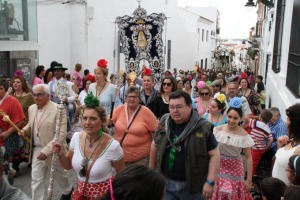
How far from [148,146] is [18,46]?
7.98m

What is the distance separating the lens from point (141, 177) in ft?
6.11

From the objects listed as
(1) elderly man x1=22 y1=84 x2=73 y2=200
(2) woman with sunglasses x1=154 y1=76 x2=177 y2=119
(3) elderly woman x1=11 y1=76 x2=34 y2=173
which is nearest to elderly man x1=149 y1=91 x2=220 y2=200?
(1) elderly man x1=22 y1=84 x2=73 y2=200

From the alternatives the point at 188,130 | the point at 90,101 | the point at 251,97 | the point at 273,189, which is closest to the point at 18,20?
the point at 251,97

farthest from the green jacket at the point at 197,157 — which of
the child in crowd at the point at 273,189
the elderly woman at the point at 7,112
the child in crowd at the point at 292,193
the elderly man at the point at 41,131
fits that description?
the elderly woman at the point at 7,112

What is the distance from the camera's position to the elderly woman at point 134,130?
4.62m

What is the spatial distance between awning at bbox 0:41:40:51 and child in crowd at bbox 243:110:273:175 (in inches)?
308

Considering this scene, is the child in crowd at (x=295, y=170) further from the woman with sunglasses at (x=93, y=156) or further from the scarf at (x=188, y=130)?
the woman with sunglasses at (x=93, y=156)

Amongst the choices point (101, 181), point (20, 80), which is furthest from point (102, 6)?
point (101, 181)

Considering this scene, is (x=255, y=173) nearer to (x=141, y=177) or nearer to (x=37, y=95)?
(x=37, y=95)

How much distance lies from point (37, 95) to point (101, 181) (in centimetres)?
175

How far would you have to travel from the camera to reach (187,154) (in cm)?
351

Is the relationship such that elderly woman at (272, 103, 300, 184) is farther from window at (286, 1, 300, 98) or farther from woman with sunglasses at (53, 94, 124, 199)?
window at (286, 1, 300, 98)

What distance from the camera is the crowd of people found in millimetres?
3160

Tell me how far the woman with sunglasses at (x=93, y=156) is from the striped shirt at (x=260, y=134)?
2627 mm
